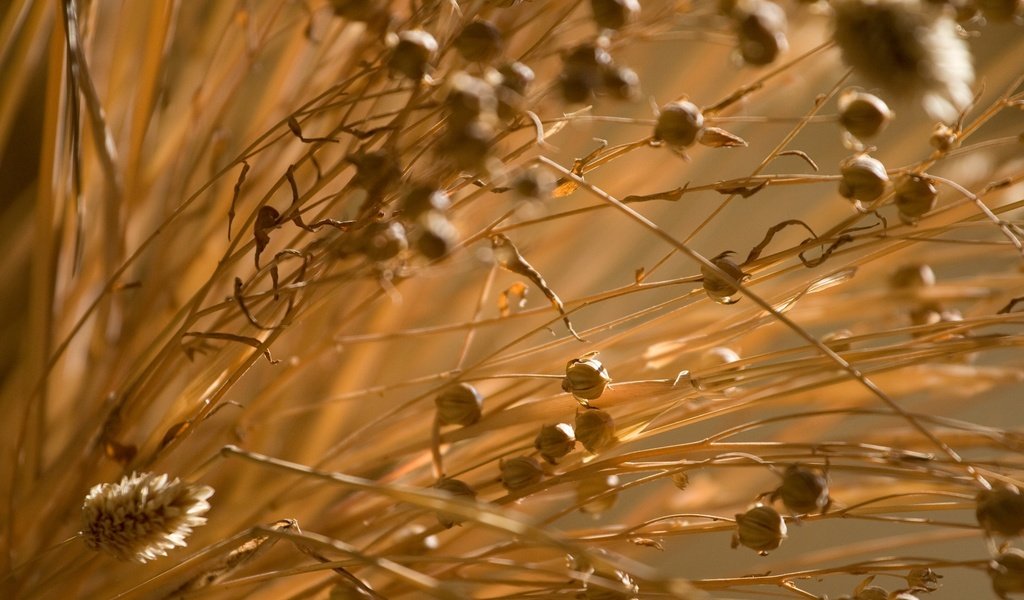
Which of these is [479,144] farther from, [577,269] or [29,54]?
[577,269]

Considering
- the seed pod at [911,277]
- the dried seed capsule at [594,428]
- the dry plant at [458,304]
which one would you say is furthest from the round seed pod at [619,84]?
the seed pod at [911,277]

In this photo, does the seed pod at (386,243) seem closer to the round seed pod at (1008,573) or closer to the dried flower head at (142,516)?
the dried flower head at (142,516)

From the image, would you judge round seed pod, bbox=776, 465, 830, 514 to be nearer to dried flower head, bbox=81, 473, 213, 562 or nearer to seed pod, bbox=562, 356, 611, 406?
seed pod, bbox=562, 356, 611, 406

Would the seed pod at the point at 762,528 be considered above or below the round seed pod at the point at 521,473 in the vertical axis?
below

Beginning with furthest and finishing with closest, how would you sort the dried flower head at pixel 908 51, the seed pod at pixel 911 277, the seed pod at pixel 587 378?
the seed pod at pixel 911 277, the seed pod at pixel 587 378, the dried flower head at pixel 908 51

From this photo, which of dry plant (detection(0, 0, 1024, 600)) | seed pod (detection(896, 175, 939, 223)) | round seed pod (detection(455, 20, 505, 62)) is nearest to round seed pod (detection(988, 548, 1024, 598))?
dry plant (detection(0, 0, 1024, 600))

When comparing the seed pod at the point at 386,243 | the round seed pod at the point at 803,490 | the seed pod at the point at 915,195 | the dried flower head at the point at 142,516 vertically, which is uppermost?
the seed pod at the point at 915,195

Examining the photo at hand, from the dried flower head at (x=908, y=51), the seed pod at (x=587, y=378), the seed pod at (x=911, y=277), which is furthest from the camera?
the seed pod at (x=911, y=277)
